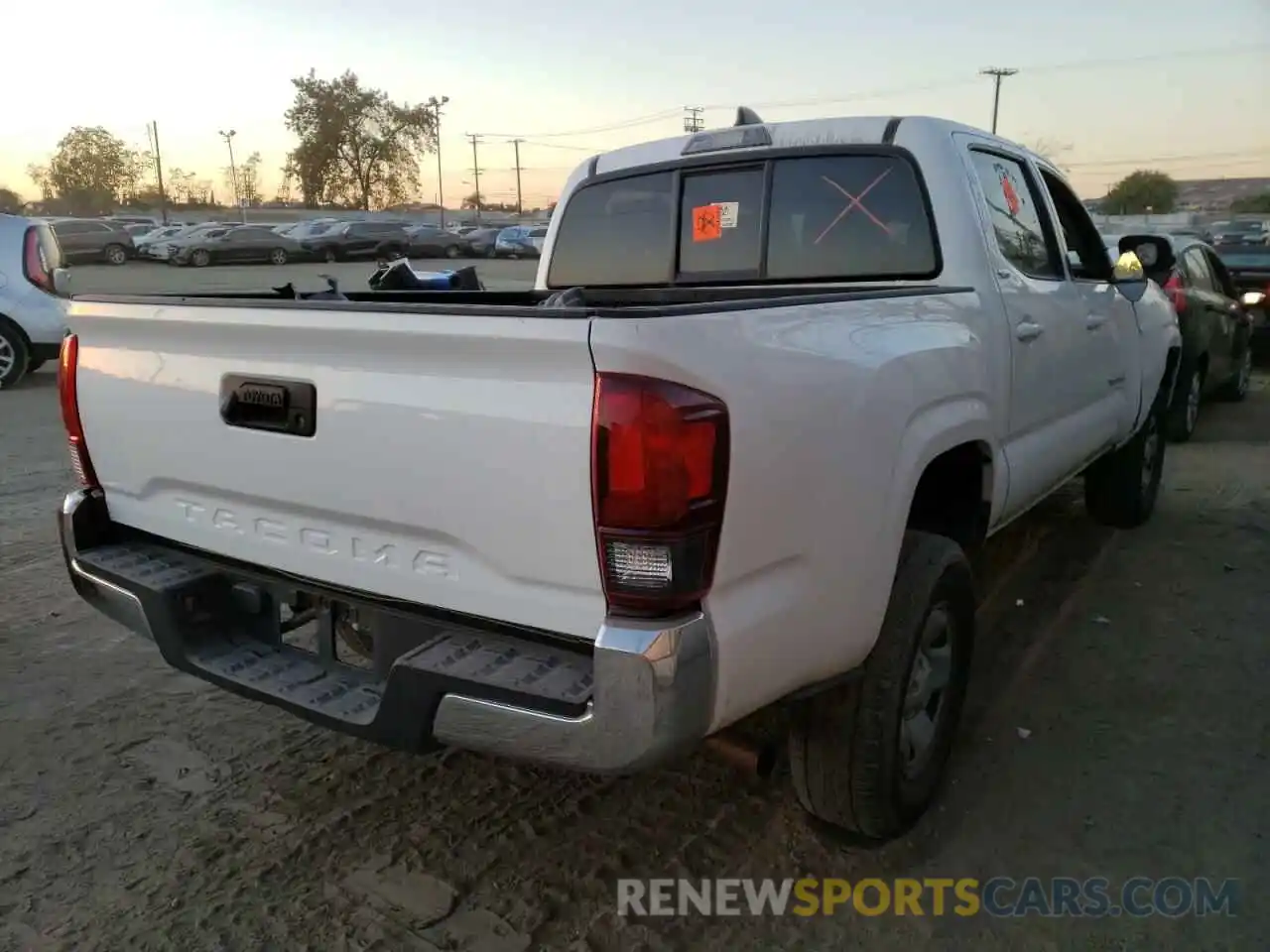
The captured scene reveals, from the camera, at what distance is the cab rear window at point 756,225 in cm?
360

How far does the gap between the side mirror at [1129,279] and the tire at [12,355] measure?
10.3 metres

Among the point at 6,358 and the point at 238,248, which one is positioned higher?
the point at 238,248

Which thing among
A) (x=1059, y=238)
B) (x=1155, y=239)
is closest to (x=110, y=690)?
(x=1059, y=238)

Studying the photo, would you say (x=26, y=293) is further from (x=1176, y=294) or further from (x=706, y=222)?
(x=1176, y=294)

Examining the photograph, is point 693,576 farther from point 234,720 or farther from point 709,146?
point 709,146

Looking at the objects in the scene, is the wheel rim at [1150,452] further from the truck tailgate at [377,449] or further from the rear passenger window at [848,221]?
the truck tailgate at [377,449]

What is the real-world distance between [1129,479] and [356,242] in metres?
37.5

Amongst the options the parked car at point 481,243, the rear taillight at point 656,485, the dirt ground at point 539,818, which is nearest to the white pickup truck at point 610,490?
the rear taillight at point 656,485

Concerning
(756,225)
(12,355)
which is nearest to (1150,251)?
(756,225)

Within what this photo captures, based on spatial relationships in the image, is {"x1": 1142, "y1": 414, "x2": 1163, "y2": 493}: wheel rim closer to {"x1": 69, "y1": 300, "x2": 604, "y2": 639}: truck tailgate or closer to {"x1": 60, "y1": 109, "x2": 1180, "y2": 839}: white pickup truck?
{"x1": 60, "y1": 109, "x2": 1180, "y2": 839}: white pickup truck

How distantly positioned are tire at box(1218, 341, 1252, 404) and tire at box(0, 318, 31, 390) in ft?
39.7

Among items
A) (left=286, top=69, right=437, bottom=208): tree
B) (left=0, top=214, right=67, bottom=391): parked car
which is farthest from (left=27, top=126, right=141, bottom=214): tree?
(left=0, top=214, right=67, bottom=391): parked car

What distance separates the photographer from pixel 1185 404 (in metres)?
8.27

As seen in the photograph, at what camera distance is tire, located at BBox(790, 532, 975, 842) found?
2.60m
